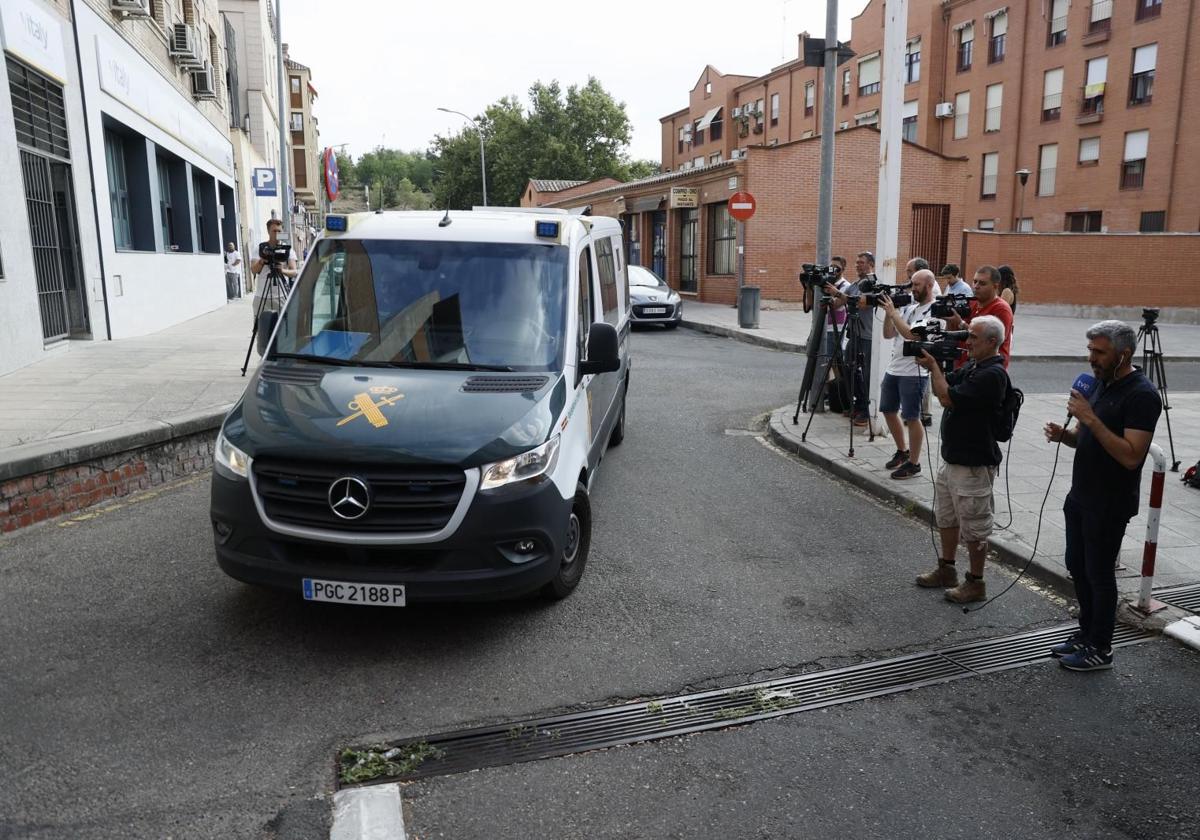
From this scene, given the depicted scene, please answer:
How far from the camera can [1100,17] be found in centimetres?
3653

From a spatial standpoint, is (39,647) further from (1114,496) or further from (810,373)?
(810,373)

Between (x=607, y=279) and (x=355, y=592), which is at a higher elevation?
(x=607, y=279)

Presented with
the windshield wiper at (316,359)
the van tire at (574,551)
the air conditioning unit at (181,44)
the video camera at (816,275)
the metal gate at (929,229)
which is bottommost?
the van tire at (574,551)

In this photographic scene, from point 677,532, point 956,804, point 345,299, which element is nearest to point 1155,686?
point 956,804

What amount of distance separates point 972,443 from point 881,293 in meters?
2.21

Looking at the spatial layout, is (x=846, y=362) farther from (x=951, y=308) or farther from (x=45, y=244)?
(x=45, y=244)

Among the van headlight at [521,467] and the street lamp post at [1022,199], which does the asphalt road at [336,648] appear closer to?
the van headlight at [521,467]

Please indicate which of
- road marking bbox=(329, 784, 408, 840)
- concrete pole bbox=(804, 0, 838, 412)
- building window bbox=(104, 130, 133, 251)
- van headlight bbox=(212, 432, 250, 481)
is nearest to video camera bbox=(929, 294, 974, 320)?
van headlight bbox=(212, 432, 250, 481)

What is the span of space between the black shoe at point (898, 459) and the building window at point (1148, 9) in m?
35.5

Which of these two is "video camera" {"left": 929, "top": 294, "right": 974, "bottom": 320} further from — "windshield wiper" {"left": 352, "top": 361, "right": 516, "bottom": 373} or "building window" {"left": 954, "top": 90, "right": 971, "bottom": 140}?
"building window" {"left": 954, "top": 90, "right": 971, "bottom": 140}

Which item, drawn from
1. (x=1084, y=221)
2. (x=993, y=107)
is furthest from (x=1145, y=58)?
(x=993, y=107)

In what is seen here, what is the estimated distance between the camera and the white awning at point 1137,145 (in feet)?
116

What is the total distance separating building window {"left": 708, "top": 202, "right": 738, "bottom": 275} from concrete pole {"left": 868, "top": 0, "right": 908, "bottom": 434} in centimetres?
1827

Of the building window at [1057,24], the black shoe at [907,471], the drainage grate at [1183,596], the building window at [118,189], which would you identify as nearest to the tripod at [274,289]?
the building window at [118,189]
